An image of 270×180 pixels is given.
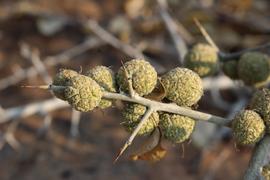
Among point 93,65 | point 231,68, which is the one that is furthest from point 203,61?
point 93,65

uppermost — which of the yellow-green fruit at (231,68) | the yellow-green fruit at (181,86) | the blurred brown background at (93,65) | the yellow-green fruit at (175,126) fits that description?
the yellow-green fruit at (181,86)

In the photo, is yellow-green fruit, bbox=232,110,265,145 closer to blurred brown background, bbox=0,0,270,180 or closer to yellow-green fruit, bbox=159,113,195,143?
yellow-green fruit, bbox=159,113,195,143

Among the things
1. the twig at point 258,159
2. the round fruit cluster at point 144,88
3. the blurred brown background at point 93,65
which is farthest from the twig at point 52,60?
the twig at point 258,159

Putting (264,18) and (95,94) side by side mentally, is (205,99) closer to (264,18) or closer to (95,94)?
(264,18)

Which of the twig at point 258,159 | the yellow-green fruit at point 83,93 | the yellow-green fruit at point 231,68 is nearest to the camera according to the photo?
the yellow-green fruit at point 83,93

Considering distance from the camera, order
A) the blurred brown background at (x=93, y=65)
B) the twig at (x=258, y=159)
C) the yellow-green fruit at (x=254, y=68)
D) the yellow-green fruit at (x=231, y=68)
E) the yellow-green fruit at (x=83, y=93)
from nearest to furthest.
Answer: the yellow-green fruit at (x=83, y=93) < the twig at (x=258, y=159) < the yellow-green fruit at (x=254, y=68) < the yellow-green fruit at (x=231, y=68) < the blurred brown background at (x=93, y=65)

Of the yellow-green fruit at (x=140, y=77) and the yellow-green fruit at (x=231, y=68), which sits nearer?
the yellow-green fruit at (x=140, y=77)

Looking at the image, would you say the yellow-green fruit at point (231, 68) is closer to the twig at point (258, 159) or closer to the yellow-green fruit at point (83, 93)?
the twig at point (258, 159)
